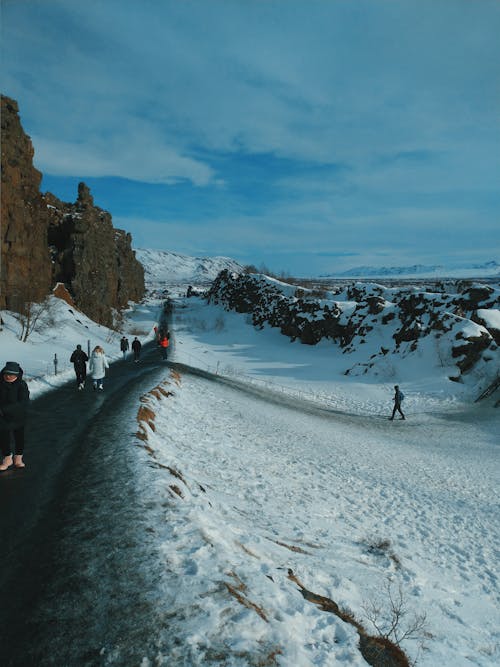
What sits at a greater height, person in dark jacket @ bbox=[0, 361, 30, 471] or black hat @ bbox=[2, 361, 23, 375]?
black hat @ bbox=[2, 361, 23, 375]

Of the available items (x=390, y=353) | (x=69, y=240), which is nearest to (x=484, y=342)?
(x=390, y=353)

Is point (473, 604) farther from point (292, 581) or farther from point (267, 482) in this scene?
point (267, 482)

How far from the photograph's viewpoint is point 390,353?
3672 cm

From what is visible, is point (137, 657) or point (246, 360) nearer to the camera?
point (137, 657)

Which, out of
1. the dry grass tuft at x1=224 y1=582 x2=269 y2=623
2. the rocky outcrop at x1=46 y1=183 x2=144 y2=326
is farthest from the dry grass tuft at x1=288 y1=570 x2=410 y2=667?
the rocky outcrop at x1=46 y1=183 x2=144 y2=326

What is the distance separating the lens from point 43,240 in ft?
151

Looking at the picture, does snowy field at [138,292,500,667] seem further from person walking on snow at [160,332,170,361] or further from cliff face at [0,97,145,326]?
cliff face at [0,97,145,326]

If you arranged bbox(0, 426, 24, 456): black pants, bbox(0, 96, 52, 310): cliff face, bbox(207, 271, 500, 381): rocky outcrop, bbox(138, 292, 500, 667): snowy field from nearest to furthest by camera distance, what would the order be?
1. bbox(138, 292, 500, 667): snowy field
2. bbox(0, 426, 24, 456): black pants
3. bbox(207, 271, 500, 381): rocky outcrop
4. bbox(0, 96, 52, 310): cliff face

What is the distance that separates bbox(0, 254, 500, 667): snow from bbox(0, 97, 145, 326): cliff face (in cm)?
1657

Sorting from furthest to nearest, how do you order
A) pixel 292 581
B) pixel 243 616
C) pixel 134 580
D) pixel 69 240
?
pixel 69 240 < pixel 292 581 < pixel 134 580 < pixel 243 616

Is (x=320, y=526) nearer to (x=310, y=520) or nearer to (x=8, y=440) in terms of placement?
(x=310, y=520)

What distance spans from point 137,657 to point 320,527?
5.97 metres

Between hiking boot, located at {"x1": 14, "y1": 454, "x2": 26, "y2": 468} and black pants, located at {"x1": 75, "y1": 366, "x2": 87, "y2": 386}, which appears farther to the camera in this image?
black pants, located at {"x1": 75, "y1": 366, "x2": 87, "y2": 386}

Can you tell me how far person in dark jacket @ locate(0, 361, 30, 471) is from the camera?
7078mm
